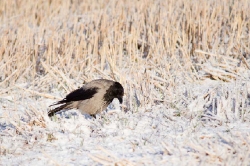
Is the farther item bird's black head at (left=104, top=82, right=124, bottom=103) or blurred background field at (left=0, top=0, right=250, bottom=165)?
bird's black head at (left=104, top=82, right=124, bottom=103)

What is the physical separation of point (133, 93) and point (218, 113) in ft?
4.86

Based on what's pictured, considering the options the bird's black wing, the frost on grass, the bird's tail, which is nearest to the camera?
the frost on grass

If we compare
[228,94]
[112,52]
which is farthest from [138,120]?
[112,52]

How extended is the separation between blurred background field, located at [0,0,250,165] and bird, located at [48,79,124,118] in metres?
0.13

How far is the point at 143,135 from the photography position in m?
5.07

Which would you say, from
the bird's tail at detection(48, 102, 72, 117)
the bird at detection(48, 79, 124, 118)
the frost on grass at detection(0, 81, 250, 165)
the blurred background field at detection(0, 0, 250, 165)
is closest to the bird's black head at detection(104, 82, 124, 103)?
the bird at detection(48, 79, 124, 118)

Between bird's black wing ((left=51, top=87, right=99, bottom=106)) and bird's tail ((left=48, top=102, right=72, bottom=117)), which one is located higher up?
bird's black wing ((left=51, top=87, right=99, bottom=106))

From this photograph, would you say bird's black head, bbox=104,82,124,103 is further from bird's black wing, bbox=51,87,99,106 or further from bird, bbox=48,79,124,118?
bird's black wing, bbox=51,87,99,106

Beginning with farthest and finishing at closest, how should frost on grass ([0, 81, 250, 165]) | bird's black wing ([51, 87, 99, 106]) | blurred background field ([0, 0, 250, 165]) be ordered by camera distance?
bird's black wing ([51, 87, 99, 106]), blurred background field ([0, 0, 250, 165]), frost on grass ([0, 81, 250, 165])

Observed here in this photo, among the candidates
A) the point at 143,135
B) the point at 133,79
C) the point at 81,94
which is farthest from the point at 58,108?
the point at 143,135

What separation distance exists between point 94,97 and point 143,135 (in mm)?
1566

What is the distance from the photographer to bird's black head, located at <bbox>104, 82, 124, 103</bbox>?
20.9 feet

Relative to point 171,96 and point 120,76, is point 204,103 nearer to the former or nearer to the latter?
point 171,96

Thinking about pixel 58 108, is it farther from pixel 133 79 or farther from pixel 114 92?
pixel 133 79
